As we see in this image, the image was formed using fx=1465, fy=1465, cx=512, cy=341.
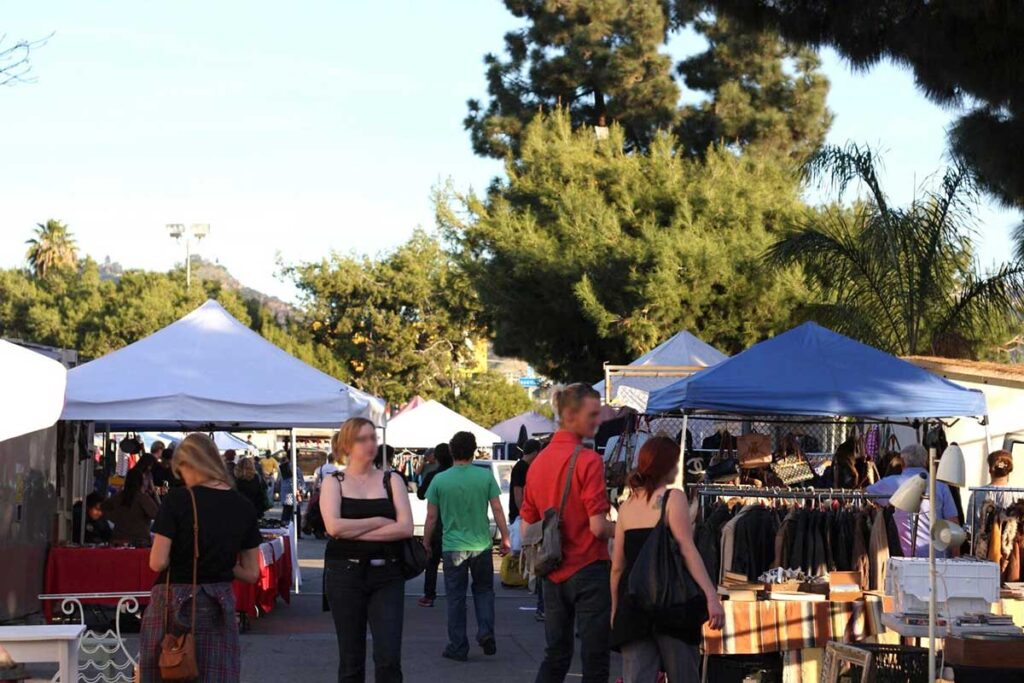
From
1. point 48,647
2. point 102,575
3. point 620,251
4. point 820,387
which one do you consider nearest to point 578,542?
point 48,647

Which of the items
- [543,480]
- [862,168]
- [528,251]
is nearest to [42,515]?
[543,480]

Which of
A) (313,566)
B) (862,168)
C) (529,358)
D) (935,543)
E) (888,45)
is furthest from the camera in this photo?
(529,358)

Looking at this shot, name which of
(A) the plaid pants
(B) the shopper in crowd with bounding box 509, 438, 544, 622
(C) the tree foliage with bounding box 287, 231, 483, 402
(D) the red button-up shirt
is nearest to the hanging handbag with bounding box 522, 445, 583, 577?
(D) the red button-up shirt

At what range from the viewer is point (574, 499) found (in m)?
7.73

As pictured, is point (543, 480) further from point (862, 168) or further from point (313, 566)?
point (313, 566)

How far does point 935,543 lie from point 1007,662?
736 millimetres

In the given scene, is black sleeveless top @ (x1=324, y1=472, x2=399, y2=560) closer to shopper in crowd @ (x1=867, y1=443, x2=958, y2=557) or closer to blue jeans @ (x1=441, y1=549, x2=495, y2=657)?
blue jeans @ (x1=441, y1=549, x2=495, y2=657)

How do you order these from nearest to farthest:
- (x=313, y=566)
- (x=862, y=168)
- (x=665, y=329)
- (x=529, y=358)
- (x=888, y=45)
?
(x=888, y=45) < (x=862, y=168) < (x=313, y=566) < (x=665, y=329) < (x=529, y=358)

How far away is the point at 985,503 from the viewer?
11.4 meters

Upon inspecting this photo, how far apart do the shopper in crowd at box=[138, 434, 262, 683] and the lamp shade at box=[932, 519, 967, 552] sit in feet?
11.6

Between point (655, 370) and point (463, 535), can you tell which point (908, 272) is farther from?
point (463, 535)

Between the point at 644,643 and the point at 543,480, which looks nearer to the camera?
the point at 644,643

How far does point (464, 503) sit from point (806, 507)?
2842 millimetres

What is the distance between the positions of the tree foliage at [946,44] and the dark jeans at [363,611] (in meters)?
5.42
